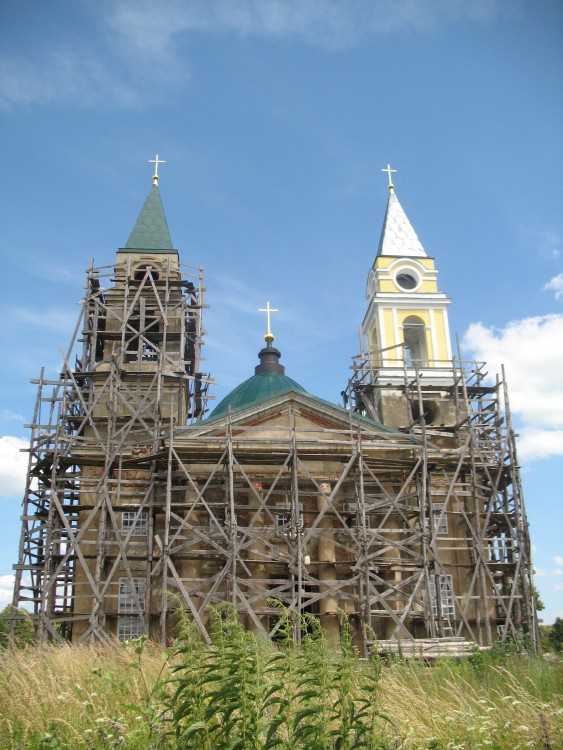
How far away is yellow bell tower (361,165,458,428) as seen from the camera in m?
28.6

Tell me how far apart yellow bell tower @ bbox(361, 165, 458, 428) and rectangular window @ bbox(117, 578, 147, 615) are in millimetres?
11160

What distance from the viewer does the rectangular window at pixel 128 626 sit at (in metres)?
22.3

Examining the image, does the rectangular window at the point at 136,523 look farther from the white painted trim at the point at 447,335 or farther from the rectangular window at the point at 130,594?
the white painted trim at the point at 447,335

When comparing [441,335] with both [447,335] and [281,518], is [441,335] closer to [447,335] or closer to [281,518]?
[447,335]

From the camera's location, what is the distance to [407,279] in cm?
3266

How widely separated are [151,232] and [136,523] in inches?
535

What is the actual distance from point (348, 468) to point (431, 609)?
4719 millimetres

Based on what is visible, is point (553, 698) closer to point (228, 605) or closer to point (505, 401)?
point (228, 605)

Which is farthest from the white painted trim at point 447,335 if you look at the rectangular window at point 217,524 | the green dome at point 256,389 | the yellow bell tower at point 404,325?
the rectangular window at point 217,524

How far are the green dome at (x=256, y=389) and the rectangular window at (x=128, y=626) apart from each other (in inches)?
378

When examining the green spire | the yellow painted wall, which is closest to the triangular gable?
the yellow painted wall

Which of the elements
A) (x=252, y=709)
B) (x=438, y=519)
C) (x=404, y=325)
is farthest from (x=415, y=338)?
(x=252, y=709)

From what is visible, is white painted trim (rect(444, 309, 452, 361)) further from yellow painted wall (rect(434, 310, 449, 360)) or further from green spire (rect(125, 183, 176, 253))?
green spire (rect(125, 183, 176, 253))

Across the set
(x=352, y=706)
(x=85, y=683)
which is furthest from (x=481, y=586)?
(x=352, y=706)
